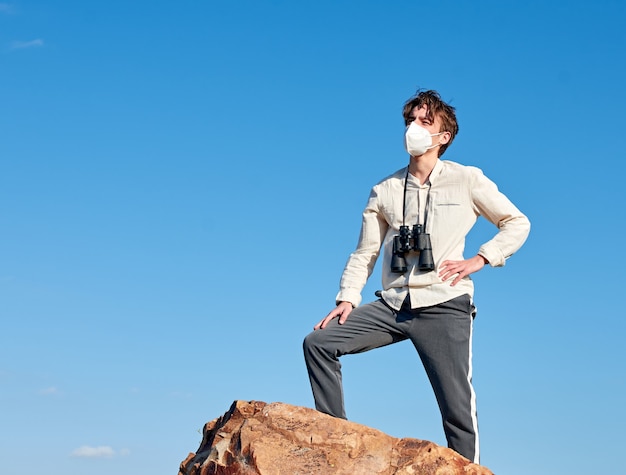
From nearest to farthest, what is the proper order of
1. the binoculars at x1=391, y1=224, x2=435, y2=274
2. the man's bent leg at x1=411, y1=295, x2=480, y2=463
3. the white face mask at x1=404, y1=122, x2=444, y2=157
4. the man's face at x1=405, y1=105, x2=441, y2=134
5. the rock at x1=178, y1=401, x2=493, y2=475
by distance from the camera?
the rock at x1=178, y1=401, x2=493, y2=475 → the man's bent leg at x1=411, y1=295, x2=480, y2=463 → the binoculars at x1=391, y1=224, x2=435, y2=274 → the white face mask at x1=404, y1=122, x2=444, y2=157 → the man's face at x1=405, y1=105, x2=441, y2=134

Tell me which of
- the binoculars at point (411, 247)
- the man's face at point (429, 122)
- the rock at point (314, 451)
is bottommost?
the rock at point (314, 451)

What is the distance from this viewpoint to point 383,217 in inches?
281

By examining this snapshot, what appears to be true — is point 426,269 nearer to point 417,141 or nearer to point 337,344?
point 337,344

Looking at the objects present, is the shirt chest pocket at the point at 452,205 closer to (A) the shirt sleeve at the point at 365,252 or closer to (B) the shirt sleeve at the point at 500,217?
(B) the shirt sleeve at the point at 500,217

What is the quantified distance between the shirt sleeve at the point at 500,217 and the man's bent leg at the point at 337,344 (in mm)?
940

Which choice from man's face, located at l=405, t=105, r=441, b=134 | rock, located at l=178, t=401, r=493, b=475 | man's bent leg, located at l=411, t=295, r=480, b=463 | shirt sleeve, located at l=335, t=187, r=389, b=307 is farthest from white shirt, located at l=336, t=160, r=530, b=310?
rock, located at l=178, t=401, r=493, b=475

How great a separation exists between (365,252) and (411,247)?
497 millimetres

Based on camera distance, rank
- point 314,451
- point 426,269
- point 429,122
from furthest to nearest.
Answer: point 429,122 < point 426,269 < point 314,451

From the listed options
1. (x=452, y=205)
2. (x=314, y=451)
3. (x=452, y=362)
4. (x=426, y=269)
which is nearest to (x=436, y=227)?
(x=452, y=205)

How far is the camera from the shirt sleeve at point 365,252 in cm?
691

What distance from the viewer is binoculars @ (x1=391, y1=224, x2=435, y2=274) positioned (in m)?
6.60

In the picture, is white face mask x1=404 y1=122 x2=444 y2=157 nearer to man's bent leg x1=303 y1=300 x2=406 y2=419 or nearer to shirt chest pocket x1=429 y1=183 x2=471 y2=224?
shirt chest pocket x1=429 y1=183 x2=471 y2=224

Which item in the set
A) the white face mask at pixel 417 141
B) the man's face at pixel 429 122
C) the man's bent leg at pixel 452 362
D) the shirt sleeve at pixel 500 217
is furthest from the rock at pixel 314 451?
the man's face at pixel 429 122

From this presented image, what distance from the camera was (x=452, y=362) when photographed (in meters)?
6.44
